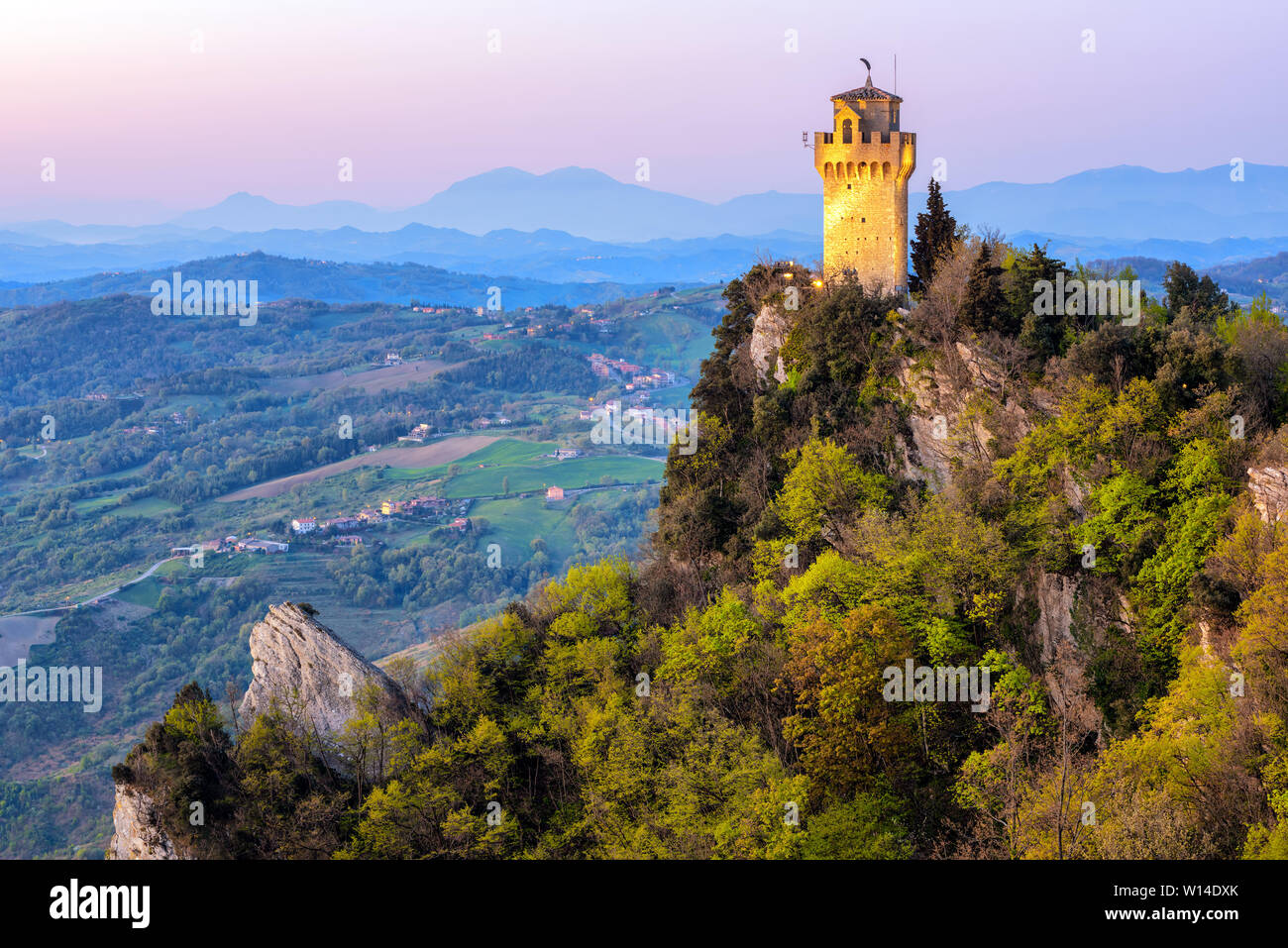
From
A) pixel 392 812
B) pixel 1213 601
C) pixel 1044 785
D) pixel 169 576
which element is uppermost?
pixel 1213 601

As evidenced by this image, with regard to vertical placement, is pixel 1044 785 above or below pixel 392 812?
above

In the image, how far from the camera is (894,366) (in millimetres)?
40875

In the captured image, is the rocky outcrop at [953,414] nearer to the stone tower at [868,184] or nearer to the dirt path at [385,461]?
the stone tower at [868,184]

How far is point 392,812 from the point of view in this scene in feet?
112

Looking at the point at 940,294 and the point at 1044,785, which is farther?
the point at 940,294

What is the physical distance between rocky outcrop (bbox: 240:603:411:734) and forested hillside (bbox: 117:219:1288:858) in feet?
3.78

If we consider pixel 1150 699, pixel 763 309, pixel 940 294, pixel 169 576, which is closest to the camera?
pixel 1150 699

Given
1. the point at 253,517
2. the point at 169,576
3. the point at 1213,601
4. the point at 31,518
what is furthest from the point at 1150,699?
the point at 31,518

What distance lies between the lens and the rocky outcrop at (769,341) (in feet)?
150

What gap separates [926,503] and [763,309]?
47.2 feet

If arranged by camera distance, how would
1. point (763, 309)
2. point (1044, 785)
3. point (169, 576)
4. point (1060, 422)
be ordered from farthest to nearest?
point (169, 576)
point (763, 309)
point (1060, 422)
point (1044, 785)

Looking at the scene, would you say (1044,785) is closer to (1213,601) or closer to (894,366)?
(1213,601)

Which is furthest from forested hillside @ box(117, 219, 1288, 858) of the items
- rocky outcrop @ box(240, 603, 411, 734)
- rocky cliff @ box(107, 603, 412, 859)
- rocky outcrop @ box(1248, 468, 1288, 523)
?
rocky outcrop @ box(240, 603, 411, 734)

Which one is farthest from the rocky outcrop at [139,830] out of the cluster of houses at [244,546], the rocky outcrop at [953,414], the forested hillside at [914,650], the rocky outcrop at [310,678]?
the cluster of houses at [244,546]
